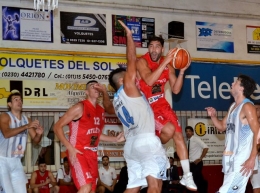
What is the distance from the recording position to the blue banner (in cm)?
1512

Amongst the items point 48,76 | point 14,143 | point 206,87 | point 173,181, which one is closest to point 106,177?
point 173,181

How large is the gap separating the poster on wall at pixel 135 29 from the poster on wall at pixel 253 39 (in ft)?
11.0

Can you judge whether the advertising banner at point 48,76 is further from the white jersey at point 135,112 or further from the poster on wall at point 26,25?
the white jersey at point 135,112

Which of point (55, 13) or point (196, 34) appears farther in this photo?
point (196, 34)

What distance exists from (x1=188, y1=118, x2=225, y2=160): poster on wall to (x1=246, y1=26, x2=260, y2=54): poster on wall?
2897 millimetres

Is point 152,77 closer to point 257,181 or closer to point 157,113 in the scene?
point 157,113

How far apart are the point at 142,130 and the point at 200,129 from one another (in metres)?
8.67

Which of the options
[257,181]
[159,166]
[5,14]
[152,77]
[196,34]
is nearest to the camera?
[159,166]

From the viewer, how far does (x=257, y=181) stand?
10180mm

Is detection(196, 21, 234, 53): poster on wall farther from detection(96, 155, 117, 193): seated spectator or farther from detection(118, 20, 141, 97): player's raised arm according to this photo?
detection(118, 20, 141, 97): player's raised arm

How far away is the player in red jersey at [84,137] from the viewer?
8.04 metres

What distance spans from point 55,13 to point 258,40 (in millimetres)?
6660

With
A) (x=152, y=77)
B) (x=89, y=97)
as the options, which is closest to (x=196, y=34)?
(x=89, y=97)

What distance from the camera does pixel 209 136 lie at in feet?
49.8
